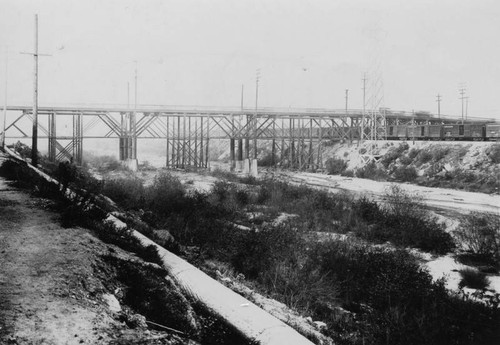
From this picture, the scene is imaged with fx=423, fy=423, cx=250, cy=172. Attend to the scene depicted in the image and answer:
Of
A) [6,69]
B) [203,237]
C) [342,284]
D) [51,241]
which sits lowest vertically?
[342,284]

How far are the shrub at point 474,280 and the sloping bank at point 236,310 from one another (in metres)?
6.11

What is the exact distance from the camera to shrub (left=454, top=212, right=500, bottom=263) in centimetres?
1095

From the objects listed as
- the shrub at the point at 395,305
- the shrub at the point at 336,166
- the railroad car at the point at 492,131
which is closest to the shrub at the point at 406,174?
the shrub at the point at 336,166

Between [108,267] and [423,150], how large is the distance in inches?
1363

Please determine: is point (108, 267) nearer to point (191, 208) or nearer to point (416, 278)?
point (416, 278)

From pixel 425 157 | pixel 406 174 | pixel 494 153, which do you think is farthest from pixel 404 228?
pixel 425 157

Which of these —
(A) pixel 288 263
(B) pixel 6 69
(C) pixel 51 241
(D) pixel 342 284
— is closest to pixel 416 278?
(D) pixel 342 284

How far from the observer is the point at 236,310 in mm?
4461

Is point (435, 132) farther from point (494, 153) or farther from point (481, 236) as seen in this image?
point (481, 236)

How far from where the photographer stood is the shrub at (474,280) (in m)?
8.88

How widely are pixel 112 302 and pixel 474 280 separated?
7.83 metres

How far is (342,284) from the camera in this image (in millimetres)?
8219

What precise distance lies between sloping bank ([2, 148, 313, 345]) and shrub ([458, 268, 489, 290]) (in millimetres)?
6114

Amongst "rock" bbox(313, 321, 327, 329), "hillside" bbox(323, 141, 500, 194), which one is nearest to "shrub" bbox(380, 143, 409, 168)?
"hillside" bbox(323, 141, 500, 194)
